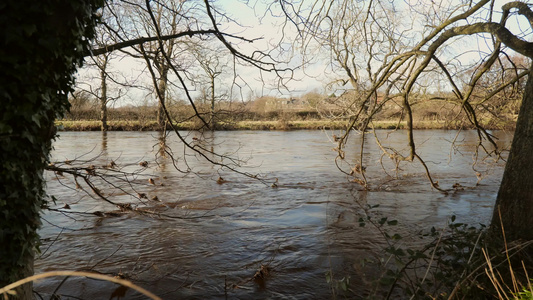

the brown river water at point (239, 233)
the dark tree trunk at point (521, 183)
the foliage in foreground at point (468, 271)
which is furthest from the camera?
the brown river water at point (239, 233)

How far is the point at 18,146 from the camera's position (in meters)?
2.12

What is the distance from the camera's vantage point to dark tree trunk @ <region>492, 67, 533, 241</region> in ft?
12.4

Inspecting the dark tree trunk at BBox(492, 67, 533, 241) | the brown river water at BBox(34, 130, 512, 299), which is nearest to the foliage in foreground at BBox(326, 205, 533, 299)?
the dark tree trunk at BBox(492, 67, 533, 241)

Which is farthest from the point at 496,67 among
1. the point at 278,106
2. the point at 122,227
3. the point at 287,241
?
the point at 278,106

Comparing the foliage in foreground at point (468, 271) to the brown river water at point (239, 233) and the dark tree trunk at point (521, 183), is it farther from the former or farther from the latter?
the brown river water at point (239, 233)

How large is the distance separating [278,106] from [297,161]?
74.5 ft

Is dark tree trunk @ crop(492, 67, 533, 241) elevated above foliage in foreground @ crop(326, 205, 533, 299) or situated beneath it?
elevated above

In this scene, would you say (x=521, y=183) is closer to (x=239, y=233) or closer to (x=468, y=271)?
(x=468, y=271)

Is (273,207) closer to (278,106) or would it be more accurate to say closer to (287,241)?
(287,241)

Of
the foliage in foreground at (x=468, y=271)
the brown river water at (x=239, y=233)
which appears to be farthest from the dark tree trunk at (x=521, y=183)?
the brown river water at (x=239, y=233)

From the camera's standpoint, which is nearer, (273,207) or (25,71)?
(25,71)

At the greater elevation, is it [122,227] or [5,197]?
[5,197]

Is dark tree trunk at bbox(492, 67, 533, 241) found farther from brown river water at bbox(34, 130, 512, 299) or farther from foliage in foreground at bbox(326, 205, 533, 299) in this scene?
brown river water at bbox(34, 130, 512, 299)

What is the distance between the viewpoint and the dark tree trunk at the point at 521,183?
3.77 meters
